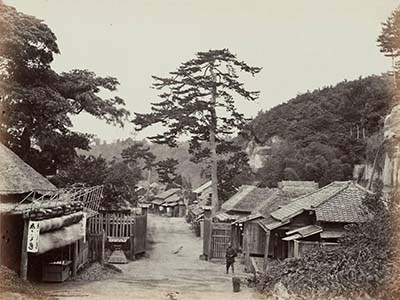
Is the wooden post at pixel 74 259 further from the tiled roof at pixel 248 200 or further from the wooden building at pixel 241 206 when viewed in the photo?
the tiled roof at pixel 248 200

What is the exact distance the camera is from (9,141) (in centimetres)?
1822

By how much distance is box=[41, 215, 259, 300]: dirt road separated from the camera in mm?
12125

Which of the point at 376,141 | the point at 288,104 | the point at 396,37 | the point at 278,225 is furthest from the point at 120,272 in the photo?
the point at 288,104

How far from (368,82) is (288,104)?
40.2ft

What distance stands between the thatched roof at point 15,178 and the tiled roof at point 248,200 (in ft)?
42.2

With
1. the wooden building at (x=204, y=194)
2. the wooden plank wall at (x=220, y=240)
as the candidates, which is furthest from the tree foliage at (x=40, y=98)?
the wooden building at (x=204, y=194)

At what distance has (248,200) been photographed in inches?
1059

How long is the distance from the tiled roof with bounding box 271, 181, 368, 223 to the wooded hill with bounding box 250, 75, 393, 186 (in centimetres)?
1509

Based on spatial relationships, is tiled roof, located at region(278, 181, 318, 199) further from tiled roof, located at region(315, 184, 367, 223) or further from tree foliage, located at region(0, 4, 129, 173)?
tree foliage, located at region(0, 4, 129, 173)

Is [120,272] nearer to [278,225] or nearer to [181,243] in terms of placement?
[278,225]

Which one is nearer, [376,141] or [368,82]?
[376,141]

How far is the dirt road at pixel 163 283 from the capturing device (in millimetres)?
12125

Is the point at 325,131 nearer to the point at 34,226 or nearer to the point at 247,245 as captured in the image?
the point at 247,245

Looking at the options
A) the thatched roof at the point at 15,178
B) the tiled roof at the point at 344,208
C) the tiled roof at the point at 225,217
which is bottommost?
the tiled roof at the point at 225,217
